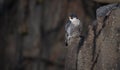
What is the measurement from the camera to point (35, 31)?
48.9 feet

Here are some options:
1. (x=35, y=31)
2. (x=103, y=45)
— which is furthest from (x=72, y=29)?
(x=35, y=31)

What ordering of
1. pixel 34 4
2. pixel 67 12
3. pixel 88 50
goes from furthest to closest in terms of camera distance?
pixel 34 4 < pixel 67 12 < pixel 88 50

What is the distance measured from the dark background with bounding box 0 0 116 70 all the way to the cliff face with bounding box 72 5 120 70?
630 centimetres

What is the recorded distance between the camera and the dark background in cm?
1430

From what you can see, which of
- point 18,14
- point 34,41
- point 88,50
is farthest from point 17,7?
point 88,50

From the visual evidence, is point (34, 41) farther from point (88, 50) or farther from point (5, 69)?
point (88, 50)

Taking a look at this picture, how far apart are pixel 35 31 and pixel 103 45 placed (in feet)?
26.5

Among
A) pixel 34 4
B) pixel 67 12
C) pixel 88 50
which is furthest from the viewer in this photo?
pixel 34 4

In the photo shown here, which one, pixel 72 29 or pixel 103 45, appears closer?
pixel 103 45

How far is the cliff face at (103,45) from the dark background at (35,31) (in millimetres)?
6304

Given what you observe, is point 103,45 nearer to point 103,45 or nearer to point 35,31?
point 103,45

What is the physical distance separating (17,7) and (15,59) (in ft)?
4.84

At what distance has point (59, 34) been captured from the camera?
569 inches

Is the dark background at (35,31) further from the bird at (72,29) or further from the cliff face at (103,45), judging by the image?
the cliff face at (103,45)
